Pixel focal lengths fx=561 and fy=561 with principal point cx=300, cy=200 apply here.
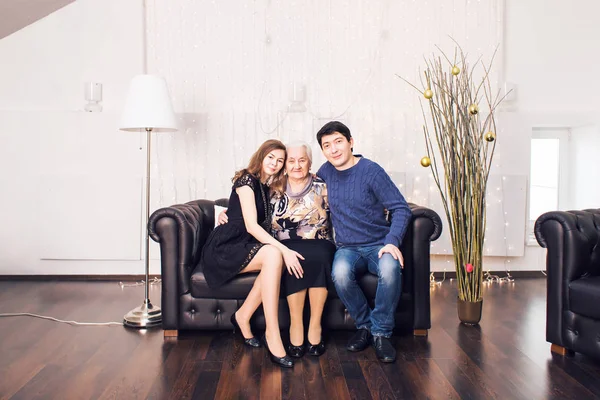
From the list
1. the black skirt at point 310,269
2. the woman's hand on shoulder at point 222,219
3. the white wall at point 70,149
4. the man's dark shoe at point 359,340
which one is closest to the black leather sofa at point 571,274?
the man's dark shoe at point 359,340

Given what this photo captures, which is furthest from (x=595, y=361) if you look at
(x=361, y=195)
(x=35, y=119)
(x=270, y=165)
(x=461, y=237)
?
(x=35, y=119)

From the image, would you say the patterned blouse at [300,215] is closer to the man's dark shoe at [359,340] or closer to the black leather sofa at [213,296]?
the black leather sofa at [213,296]

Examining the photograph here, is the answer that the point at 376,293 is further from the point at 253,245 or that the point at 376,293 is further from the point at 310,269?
the point at 253,245

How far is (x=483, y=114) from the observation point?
4.39 metres

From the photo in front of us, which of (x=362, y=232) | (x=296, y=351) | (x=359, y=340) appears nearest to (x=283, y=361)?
(x=296, y=351)

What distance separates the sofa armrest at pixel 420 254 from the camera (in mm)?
2875

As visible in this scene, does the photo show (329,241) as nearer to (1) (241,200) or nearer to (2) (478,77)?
(1) (241,200)

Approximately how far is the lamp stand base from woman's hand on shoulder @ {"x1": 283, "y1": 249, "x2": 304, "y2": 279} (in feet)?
3.13

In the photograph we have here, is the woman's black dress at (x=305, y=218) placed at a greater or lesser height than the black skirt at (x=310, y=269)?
greater

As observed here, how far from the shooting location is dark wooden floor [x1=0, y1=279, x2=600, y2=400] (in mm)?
2152

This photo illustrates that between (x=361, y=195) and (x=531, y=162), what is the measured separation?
244cm

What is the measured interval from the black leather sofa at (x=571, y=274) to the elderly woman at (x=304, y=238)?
1.03 metres

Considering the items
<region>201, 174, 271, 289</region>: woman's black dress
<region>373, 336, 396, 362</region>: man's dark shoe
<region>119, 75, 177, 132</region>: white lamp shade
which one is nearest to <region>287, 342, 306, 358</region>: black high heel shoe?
<region>373, 336, 396, 362</region>: man's dark shoe

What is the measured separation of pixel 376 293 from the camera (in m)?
2.70
